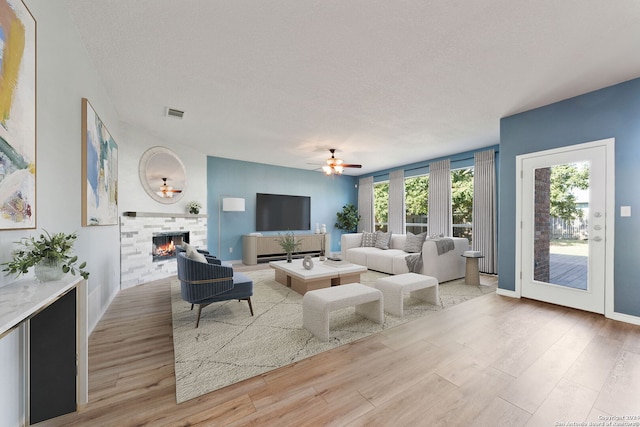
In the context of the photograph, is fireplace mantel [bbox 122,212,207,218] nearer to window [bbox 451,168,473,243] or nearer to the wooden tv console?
the wooden tv console

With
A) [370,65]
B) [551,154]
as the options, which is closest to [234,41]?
[370,65]

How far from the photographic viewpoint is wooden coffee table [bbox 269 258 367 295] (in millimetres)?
3506

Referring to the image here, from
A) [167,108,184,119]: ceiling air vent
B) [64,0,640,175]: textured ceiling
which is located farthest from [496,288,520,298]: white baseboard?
[167,108,184,119]: ceiling air vent

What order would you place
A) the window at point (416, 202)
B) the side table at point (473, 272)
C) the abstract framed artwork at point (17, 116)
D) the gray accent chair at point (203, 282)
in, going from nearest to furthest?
the abstract framed artwork at point (17, 116)
the gray accent chair at point (203, 282)
the side table at point (473, 272)
the window at point (416, 202)

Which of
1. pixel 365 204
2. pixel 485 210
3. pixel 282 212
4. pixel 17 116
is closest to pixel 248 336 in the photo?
pixel 17 116

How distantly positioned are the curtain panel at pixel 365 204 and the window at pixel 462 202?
240cm

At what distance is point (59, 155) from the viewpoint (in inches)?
70.1

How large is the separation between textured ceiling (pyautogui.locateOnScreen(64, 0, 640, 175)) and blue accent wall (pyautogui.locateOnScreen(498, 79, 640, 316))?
217 mm

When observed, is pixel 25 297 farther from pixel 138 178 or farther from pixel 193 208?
pixel 193 208

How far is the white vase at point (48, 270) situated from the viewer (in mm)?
1285

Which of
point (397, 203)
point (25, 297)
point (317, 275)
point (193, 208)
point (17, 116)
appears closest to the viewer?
point (25, 297)

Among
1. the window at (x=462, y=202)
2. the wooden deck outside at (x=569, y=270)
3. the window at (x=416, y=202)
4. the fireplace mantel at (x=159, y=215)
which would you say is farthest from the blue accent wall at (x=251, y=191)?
the wooden deck outside at (x=569, y=270)

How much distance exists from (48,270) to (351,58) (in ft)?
8.53

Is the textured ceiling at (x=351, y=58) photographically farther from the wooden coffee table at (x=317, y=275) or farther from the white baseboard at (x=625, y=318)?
the white baseboard at (x=625, y=318)
